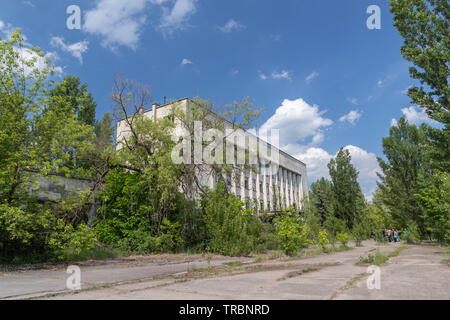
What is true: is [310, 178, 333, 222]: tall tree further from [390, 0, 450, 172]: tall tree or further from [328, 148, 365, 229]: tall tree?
[390, 0, 450, 172]: tall tree

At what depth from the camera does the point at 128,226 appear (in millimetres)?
15227

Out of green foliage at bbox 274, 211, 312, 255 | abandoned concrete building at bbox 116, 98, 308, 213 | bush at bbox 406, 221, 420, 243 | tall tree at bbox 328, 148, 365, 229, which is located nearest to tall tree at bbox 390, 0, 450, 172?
green foliage at bbox 274, 211, 312, 255

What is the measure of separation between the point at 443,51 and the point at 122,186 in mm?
17740

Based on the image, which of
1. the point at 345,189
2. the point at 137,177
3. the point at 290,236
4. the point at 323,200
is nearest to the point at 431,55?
the point at 290,236

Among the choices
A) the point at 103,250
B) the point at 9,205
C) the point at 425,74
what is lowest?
the point at 103,250

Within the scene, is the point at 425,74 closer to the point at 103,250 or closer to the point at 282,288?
the point at 282,288

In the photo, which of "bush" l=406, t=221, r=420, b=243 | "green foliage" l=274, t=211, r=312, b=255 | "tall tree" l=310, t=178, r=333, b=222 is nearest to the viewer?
"green foliage" l=274, t=211, r=312, b=255

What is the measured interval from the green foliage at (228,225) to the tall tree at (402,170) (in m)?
20.3

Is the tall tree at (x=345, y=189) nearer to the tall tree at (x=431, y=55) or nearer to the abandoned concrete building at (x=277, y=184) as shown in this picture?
the abandoned concrete building at (x=277, y=184)

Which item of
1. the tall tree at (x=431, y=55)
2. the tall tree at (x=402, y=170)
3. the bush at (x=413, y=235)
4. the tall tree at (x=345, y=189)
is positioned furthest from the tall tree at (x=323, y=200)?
the tall tree at (x=431, y=55)

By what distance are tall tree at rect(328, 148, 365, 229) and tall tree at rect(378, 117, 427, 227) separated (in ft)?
23.3

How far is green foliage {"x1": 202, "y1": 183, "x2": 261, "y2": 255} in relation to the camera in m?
14.2

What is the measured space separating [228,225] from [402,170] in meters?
23.5
